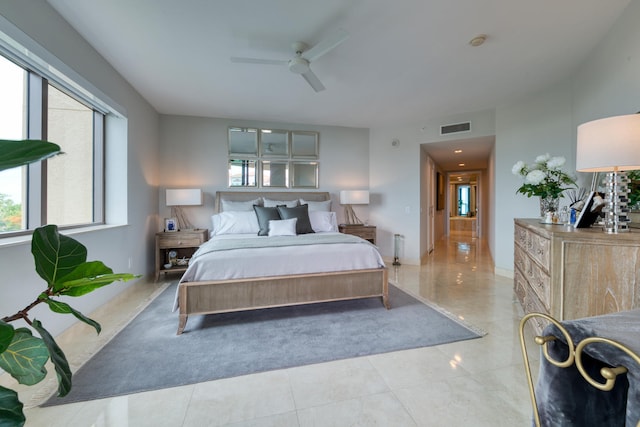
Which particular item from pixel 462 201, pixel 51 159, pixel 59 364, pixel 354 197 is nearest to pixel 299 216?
pixel 354 197

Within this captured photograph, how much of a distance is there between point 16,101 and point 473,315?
168 inches

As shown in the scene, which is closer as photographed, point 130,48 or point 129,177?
point 130,48

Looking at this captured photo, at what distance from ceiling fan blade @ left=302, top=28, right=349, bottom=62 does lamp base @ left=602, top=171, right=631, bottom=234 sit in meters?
2.09

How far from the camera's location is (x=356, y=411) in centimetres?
147

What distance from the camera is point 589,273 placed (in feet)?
5.32

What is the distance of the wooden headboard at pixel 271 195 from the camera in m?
4.48

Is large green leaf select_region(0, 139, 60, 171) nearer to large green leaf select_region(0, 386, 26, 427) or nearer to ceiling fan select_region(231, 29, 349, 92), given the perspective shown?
large green leaf select_region(0, 386, 26, 427)

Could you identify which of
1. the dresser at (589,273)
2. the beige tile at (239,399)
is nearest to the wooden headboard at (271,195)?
the beige tile at (239,399)

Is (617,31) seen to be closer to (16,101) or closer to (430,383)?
(430,383)

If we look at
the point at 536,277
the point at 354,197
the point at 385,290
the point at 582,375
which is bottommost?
the point at 385,290

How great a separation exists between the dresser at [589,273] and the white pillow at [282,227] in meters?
2.59

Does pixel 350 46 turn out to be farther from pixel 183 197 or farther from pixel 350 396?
pixel 183 197

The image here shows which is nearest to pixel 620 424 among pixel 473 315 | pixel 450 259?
pixel 473 315

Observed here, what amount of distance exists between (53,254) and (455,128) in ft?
16.5
